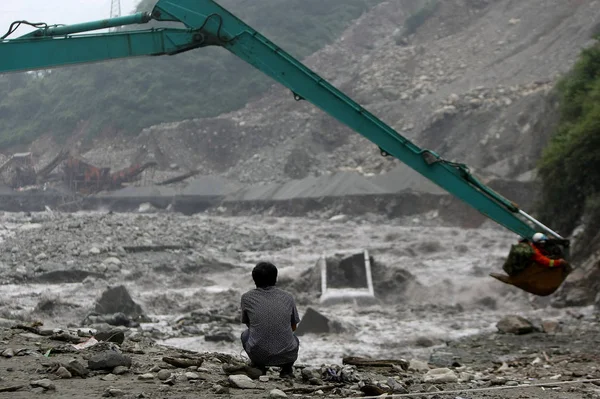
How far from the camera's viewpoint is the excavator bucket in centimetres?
794

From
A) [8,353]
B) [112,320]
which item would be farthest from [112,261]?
[8,353]

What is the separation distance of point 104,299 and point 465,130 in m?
26.7

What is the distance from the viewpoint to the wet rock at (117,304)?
36.8 ft

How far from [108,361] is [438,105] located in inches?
1416

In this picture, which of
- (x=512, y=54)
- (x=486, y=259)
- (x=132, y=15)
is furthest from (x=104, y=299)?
(x=512, y=54)

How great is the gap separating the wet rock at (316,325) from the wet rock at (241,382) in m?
5.68

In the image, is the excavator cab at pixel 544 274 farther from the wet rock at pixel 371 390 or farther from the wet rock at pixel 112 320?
A: the wet rock at pixel 112 320

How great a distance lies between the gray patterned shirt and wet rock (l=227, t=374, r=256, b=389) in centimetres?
15

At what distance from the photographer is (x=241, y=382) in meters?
4.84

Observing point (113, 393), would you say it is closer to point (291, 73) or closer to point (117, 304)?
point (291, 73)

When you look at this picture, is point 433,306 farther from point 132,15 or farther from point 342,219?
point 342,219

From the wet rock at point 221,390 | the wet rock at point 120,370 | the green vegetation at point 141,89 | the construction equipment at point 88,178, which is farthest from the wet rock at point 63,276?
the green vegetation at point 141,89

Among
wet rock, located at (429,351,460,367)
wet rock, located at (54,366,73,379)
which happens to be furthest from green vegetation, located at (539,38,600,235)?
wet rock, located at (54,366,73,379)

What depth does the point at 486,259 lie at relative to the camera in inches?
719
